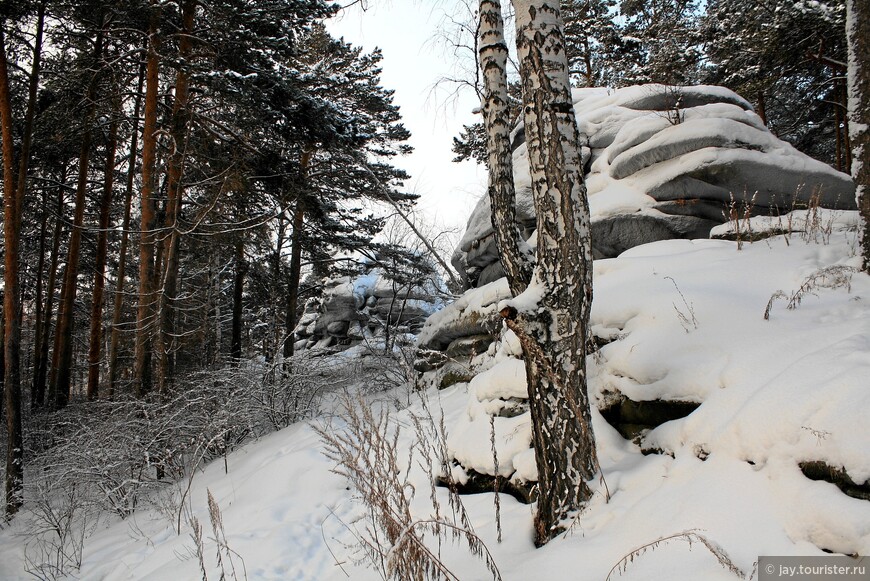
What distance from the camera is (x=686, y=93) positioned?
785 cm

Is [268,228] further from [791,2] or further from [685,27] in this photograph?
[791,2]

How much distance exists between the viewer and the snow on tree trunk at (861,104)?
141 inches

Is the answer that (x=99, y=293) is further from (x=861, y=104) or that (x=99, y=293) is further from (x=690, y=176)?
(x=861, y=104)

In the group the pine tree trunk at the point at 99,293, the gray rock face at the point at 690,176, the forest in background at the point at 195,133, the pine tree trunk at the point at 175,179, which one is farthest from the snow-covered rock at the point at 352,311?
the gray rock face at the point at 690,176

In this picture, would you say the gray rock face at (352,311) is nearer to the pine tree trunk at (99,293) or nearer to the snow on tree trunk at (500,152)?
the pine tree trunk at (99,293)

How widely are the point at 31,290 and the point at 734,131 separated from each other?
18799 mm

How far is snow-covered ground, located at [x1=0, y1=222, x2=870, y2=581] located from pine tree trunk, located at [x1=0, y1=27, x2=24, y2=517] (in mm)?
2146

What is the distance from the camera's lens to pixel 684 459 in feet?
7.70

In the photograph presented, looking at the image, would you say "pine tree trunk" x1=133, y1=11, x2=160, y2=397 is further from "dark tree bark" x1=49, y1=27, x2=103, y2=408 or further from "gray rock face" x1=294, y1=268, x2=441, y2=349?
"gray rock face" x1=294, y1=268, x2=441, y2=349

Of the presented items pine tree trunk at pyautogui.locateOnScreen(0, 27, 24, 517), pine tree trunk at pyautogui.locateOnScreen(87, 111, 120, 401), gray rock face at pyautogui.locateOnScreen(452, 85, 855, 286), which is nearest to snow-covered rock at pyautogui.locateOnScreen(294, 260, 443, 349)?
pine tree trunk at pyautogui.locateOnScreen(87, 111, 120, 401)

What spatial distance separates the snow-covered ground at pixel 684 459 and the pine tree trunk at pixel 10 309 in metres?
2.15

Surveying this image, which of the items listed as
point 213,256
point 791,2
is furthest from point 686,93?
point 213,256

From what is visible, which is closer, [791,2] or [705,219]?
[705,219]

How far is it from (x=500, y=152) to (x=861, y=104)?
3232 mm
